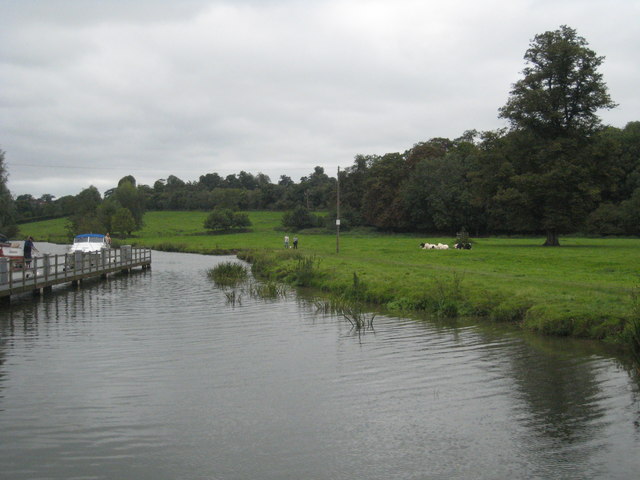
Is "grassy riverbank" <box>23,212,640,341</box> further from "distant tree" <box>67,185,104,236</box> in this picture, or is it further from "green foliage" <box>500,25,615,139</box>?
"distant tree" <box>67,185,104,236</box>

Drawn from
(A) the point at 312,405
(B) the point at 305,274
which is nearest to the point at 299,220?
(B) the point at 305,274

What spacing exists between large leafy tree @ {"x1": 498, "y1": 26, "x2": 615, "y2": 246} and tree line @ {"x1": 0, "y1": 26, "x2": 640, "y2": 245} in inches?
3.3

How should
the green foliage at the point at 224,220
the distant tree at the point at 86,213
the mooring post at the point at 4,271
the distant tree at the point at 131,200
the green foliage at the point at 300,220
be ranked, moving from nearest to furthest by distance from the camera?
the mooring post at the point at 4,271
the distant tree at the point at 86,213
the green foliage at the point at 300,220
the green foliage at the point at 224,220
the distant tree at the point at 131,200

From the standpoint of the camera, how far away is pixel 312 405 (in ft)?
35.7

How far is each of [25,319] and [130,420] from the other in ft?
43.3

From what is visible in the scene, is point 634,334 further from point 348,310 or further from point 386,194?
point 386,194

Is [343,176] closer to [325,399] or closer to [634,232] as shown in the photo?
[634,232]

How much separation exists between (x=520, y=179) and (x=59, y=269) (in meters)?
35.3

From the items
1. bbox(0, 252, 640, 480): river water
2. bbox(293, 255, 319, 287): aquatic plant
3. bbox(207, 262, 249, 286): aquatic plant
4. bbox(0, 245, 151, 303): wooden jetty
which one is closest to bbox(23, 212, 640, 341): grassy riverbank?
bbox(293, 255, 319, 287): aquatic plant

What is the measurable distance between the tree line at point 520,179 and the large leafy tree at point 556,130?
0.08 metres

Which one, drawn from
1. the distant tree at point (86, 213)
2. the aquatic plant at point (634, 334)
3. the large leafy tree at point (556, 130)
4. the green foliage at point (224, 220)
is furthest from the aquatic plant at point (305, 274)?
the green foliage at point (224, 220)

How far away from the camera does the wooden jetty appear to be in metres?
25.6

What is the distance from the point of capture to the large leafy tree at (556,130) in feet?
167

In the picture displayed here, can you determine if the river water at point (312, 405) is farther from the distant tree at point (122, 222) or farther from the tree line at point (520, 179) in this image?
the distant tree at point (122, 222)
